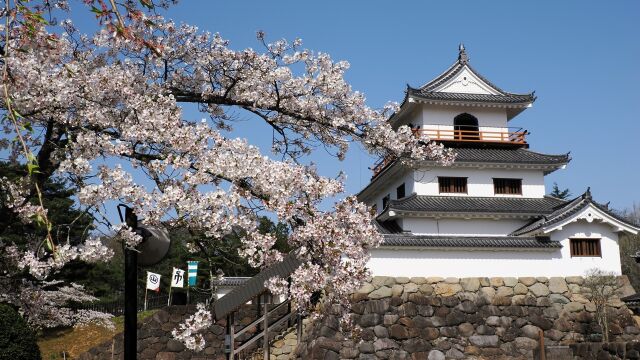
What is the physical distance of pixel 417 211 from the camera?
20.6 metres

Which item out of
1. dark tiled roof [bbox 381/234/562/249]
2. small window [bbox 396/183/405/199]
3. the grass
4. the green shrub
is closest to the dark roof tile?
small window [bbox 396/183/405/199]

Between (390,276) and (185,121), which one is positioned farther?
(390,276)

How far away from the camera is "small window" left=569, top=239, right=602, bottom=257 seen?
19.8 metres

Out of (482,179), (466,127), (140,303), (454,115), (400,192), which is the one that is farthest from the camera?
(140,303)

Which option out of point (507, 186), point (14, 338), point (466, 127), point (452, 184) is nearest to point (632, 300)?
point (507, 186)

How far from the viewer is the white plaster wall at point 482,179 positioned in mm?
22172

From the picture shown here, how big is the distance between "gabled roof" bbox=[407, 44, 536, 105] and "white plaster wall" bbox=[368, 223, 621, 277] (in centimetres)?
646

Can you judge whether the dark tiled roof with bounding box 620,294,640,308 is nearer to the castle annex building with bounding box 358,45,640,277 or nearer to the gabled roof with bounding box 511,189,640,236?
the castle annex building with bounding box 358,45,640,277

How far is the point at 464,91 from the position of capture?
81.4ft

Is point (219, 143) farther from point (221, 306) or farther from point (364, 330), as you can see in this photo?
point (364, 330)

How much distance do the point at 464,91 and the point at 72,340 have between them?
21.0m

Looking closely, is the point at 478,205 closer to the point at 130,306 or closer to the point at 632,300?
the point at 632,300

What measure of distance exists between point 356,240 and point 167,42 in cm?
326

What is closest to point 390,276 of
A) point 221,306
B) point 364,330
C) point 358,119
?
point 364,330
